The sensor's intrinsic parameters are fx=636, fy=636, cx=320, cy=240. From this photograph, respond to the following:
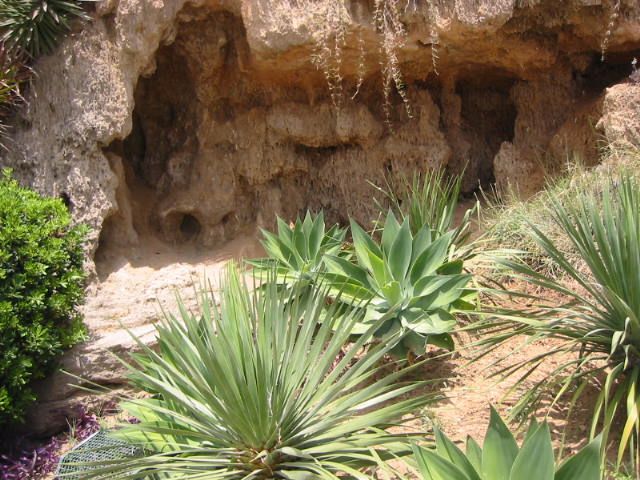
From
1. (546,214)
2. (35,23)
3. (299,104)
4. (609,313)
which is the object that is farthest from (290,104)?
(609,313)

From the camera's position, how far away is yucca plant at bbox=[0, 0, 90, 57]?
18.5ft

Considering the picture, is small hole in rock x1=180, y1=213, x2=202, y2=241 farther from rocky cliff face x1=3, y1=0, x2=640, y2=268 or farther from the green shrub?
the green shrub

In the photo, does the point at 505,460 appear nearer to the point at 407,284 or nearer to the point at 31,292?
the point at 407,284

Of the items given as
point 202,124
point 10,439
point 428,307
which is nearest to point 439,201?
point 428,307

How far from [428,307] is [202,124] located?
14.4 ft

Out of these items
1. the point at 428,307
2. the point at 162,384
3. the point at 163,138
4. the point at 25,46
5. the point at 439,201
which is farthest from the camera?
the point at 163,138

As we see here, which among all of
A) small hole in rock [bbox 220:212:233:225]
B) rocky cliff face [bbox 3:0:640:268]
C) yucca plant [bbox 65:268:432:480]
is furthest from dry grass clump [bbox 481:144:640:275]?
small hole in rock [bbox 220:212:233:225]

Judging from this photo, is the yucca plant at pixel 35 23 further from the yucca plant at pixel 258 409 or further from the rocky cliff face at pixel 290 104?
the yucca plant at pixel 258 409

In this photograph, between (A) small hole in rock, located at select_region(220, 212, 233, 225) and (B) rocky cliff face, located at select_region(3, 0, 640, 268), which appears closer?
(B) rocky cliff face, located at select_region(3, 0, 640, 268)

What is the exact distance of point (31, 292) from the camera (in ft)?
14.9

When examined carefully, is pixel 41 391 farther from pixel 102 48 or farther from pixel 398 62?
pixel 398 62

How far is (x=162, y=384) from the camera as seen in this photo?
2.98 meters

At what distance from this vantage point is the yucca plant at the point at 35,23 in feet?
18.5

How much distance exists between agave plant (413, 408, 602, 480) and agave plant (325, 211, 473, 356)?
1090mm
